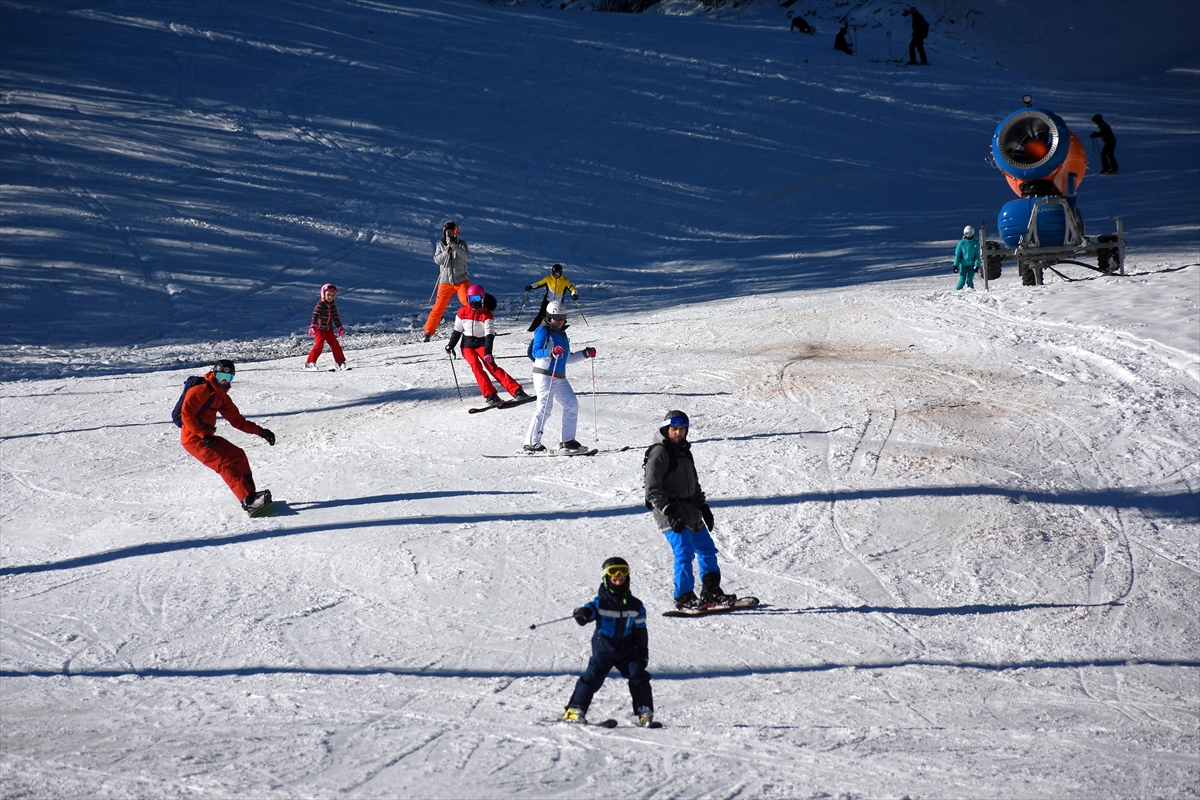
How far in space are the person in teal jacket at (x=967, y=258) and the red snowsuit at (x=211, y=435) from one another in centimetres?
1342


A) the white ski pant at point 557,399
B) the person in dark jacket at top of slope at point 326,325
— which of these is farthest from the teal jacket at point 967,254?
the person in dark jacket at top of slope at point 326,325

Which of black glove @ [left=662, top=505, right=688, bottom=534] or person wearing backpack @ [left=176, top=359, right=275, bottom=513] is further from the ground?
person wearing backpack @ [left=176, top=359, right=275, bottom=513]

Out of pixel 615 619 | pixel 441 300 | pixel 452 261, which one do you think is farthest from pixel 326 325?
pixel 615 619

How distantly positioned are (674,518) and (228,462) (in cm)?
487

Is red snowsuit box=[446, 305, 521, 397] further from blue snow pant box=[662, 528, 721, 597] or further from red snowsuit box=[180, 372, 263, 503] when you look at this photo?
blue snow pant box=[662, 528, 721, 597]

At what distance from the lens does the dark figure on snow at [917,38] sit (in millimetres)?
36719

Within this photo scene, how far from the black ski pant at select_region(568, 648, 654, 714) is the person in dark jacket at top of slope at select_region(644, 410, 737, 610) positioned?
152cm

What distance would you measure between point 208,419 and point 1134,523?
8.63 metres

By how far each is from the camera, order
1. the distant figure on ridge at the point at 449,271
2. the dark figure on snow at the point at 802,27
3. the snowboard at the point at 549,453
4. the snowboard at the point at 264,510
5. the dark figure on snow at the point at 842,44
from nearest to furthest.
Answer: the snowboard at the point at 264,510 → the snowboard at the point at 549,453 → the distant figure on ridge at the point at 449,271 → the dark figure on snow at the point at 842,44 → the dark figure on snow at the point at 802,27

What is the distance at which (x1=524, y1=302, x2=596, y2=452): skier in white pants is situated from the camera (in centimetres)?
1045

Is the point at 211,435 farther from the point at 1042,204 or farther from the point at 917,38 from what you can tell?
the point at 917,38

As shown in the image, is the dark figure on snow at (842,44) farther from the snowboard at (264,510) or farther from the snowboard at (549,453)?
the snowboard at (264,510)

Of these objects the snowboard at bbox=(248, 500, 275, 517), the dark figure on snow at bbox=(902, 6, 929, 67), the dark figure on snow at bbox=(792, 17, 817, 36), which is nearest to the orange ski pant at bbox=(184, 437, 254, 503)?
the snowboard at bbox=(248, 500, 275, 517)

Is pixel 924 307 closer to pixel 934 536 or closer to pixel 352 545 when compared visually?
pixel 934 536
